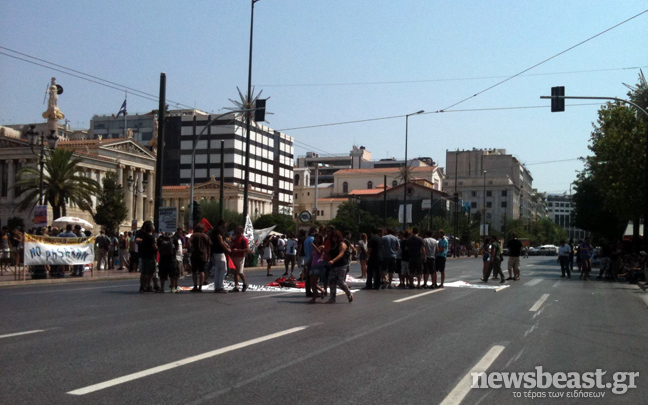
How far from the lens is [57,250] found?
2308cm

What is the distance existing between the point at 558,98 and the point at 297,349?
19168 mm

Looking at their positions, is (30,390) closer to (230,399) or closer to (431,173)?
(230,399)

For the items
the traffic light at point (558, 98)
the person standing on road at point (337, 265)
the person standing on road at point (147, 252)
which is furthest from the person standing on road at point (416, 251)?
the traffic light at point (558, 98)

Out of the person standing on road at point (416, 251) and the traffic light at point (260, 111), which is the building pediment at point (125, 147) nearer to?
the traffic light at point (260, 111)

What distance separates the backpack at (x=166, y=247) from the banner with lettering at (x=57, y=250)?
21.0ft

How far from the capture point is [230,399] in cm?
607

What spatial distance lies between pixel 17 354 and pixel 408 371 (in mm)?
4482

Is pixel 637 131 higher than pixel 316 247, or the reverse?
pixel 637 131

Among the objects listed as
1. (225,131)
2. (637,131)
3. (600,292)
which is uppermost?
(225,131)

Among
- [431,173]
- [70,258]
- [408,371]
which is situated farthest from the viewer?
[431,173]

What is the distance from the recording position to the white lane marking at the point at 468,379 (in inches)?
247

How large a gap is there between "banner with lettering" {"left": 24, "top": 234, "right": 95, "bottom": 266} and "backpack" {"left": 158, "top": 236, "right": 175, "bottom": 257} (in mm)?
6414

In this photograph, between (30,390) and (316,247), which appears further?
(316,247)

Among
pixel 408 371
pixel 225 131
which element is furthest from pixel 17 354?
pixel 225 131
